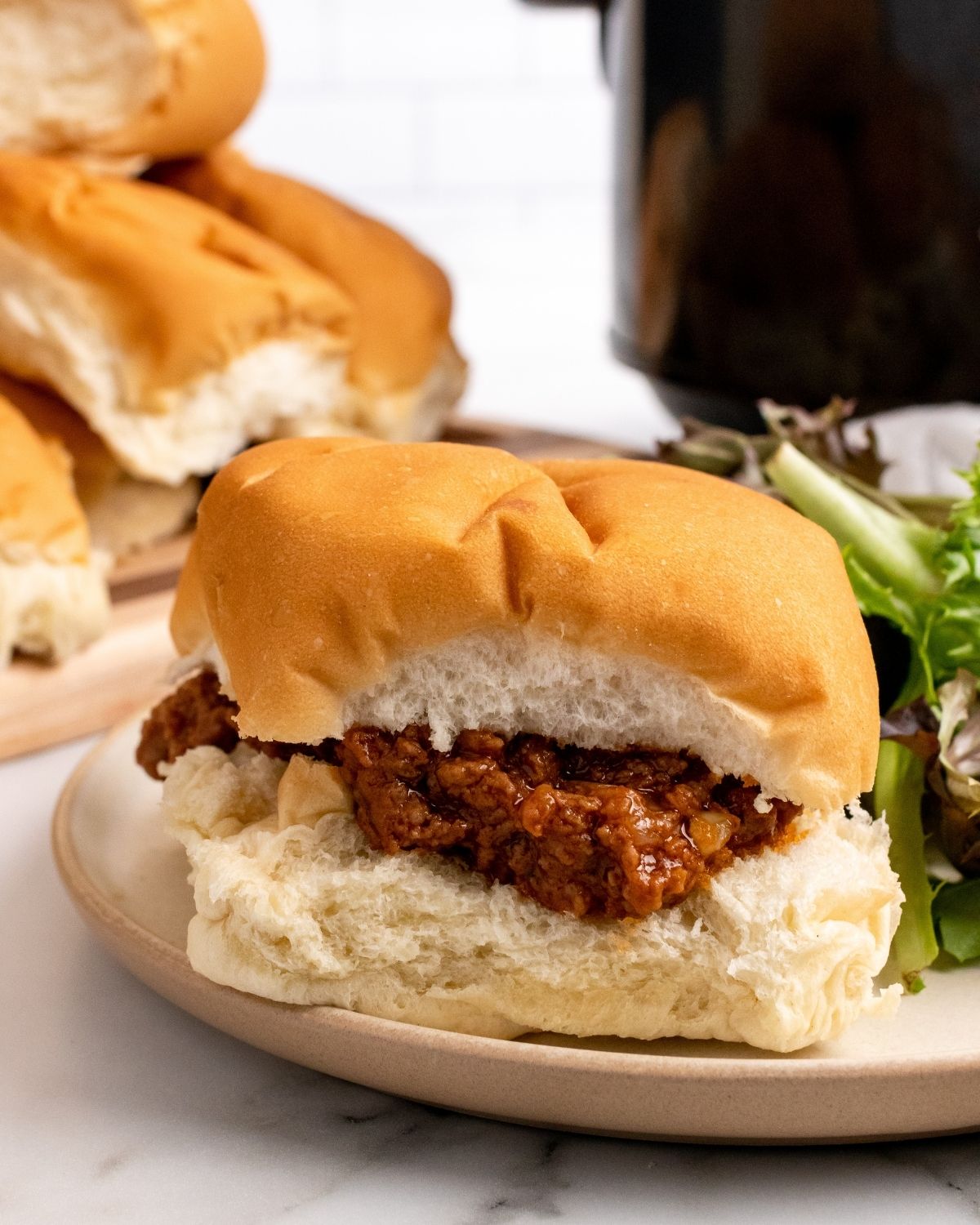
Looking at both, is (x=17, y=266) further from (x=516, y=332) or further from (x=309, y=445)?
(x=516, y=332)

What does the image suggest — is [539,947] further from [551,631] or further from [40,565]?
[40,565]

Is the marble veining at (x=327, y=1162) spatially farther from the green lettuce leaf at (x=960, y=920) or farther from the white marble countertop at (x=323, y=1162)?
the green lettuce leaf at (x=960, y=920)

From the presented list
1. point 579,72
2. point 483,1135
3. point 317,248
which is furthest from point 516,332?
point 483,1135

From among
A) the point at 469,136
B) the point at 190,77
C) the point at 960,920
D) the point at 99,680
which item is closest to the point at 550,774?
the point at 960,920

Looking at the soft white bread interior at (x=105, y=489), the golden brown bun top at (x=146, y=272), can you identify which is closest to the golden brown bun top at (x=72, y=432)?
the soft white bread interior at (x=105, y=489)

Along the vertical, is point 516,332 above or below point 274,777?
below
